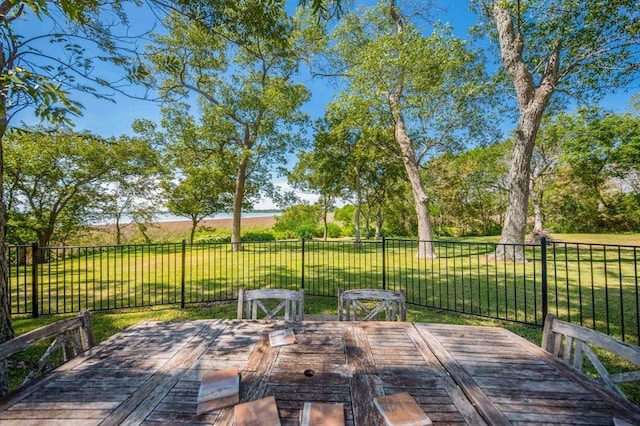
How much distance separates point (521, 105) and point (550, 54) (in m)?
1.49

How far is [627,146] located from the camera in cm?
1592

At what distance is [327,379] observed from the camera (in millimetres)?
1379

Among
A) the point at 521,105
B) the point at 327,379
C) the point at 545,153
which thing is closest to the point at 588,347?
the point at 327,379

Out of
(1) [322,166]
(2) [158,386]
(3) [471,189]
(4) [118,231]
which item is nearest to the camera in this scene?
(2) [158,386]

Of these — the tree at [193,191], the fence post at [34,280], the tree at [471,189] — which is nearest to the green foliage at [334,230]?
the tree at [471,189]

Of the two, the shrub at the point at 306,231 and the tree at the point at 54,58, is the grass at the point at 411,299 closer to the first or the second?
the tree at the point at 54,58

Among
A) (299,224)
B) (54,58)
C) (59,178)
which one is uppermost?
(59,178)

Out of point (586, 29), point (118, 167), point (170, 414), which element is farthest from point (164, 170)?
point (586, 29)

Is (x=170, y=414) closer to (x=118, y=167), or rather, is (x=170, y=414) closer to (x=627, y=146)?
(x=118, y=167)

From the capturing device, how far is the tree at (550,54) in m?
7.01

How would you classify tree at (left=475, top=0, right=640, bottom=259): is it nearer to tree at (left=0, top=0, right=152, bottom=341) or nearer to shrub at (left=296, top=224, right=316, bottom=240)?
tree at (left=0, top=0, right=152, bottom=341)

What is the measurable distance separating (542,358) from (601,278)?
24.9 ft

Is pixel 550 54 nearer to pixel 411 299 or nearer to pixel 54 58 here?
pixel 411 299

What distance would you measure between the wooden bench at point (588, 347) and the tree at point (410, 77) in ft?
24.0
